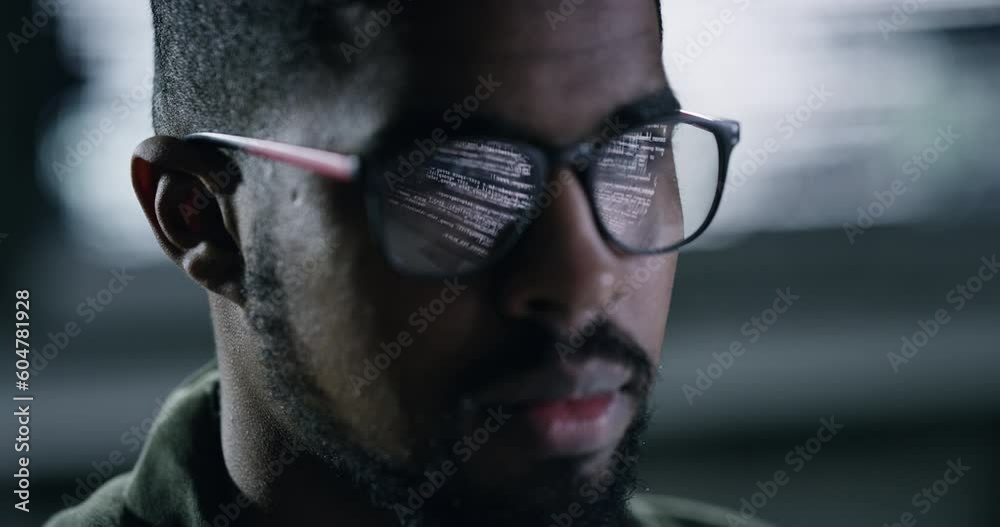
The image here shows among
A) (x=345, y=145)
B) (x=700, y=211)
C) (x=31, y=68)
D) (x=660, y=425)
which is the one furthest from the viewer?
(x=660, y=425)

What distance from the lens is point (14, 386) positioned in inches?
96.7

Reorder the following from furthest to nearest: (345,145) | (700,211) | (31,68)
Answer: (31,68), (700,211), (345,145)

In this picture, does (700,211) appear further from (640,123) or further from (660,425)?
(660,425)

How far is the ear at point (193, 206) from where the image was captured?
1018 mm

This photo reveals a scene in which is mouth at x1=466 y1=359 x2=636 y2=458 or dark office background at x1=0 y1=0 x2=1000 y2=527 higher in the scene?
mouth at x1=466 y1=359 x2=636 y2=458

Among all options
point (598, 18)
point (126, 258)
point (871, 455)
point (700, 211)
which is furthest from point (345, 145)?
point (871, 455)

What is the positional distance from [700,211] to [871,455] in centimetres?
195
